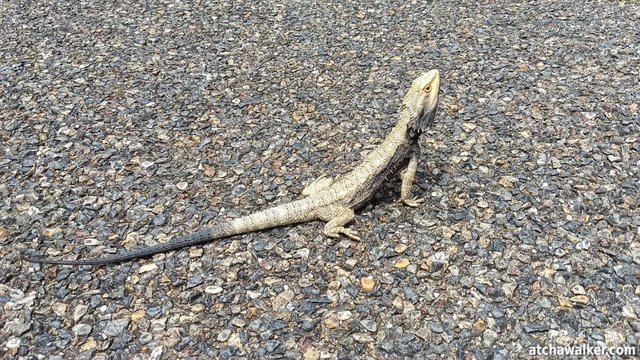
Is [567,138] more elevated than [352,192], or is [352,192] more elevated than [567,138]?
[352,192]

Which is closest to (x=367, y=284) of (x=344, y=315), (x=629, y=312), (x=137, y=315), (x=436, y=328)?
(x=344, y=315)

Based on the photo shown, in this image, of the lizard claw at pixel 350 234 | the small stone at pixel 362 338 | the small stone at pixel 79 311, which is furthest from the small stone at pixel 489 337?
the small stone at pixel 79 311

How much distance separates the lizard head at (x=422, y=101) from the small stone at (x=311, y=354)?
2729 mm

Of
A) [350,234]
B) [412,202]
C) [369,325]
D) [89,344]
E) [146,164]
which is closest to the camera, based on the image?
[89,344]

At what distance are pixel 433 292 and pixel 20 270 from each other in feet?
14.4

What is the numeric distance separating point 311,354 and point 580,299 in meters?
2.70

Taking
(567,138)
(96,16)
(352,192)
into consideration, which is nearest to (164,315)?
(352,192)

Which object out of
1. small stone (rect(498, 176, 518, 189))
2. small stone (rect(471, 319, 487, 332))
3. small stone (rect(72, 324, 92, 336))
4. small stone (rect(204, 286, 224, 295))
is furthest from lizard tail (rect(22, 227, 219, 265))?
small stone (rect(498, 176, 518, 189))

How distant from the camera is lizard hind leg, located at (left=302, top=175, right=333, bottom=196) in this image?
255 inches

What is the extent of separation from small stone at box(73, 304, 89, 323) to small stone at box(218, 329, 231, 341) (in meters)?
1.40

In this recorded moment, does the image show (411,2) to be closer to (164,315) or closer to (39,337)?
(164,315)

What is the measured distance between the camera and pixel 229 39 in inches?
411

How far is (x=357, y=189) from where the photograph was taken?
6188mm

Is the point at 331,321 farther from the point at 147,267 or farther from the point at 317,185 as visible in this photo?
the point at 147,267
